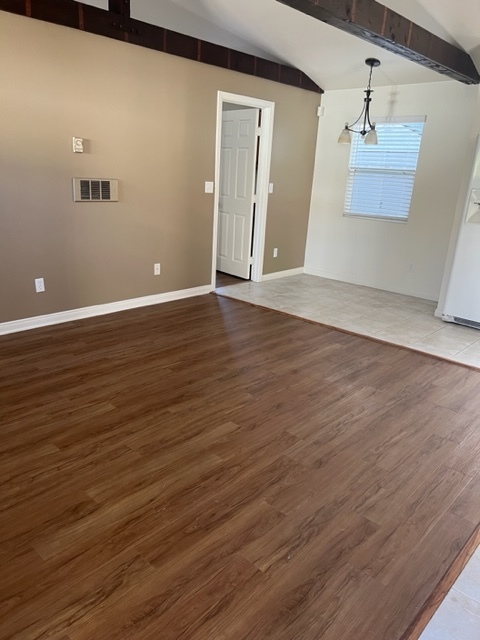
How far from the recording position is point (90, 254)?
4.15m

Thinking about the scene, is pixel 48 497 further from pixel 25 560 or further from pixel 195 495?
pixel 195 495

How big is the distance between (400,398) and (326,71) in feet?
13.5

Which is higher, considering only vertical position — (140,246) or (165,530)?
(140,246)

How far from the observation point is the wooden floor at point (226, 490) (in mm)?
1541

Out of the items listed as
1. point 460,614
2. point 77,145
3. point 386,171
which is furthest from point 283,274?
point 460,614

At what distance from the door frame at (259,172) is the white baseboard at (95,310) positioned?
425 mm

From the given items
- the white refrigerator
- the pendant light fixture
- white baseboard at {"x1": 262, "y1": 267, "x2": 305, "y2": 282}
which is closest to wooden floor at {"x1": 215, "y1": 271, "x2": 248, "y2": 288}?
white baseboard at {"x1": 262, "y1": 267, "x2": 305, "y2": 282}

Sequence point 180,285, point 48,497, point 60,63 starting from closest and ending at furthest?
point 48,497
point 60,63
point 180,285

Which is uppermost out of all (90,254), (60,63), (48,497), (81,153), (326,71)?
(326,71)

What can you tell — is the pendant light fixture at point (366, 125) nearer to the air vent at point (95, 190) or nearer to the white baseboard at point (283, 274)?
the white baseboard at point (283, 274)

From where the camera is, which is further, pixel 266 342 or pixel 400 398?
pixel 266 342

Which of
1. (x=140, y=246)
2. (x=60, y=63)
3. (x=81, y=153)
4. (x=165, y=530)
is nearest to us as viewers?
(x=165, y=530)

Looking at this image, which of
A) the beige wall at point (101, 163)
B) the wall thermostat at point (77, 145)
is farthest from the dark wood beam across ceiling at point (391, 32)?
the wall thermostat at point (77, 145)

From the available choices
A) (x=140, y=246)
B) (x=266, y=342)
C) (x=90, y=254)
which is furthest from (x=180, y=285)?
(x=266, y=342)
